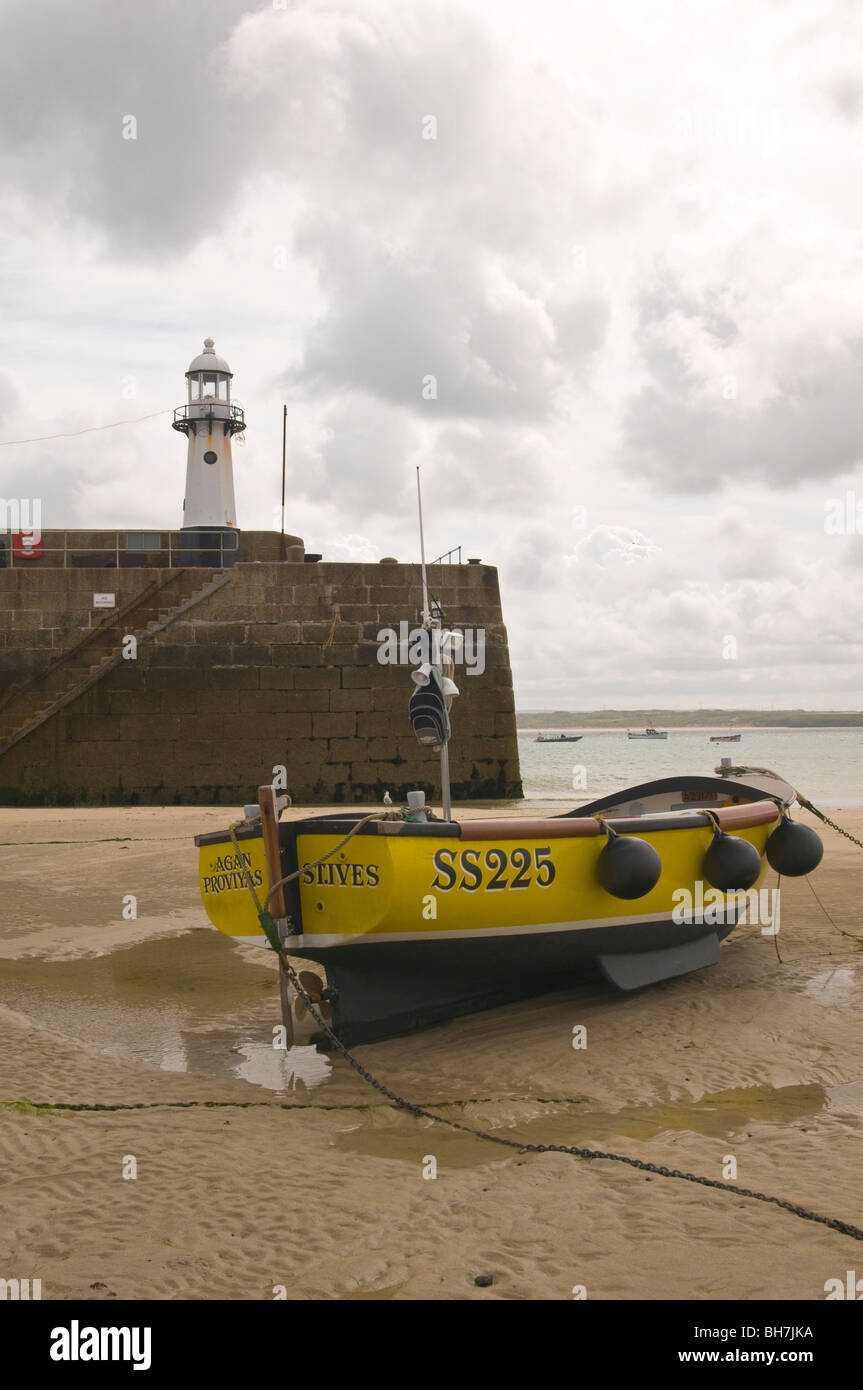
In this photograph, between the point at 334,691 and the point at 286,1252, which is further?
the point at 334,691

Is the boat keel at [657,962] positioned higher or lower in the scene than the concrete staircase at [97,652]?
lower

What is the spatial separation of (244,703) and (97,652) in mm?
2771

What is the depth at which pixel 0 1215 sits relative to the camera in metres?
3.88

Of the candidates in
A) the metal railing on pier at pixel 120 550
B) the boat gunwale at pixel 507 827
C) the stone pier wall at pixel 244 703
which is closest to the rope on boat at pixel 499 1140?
the boat gunwale at pixel 507 827

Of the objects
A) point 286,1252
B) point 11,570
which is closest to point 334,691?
point 11,570

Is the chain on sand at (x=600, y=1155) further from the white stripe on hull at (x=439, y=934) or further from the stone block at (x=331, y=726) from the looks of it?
the stone block at (x=331, y=726)

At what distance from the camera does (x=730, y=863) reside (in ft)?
23.2

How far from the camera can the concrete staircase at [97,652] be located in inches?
756

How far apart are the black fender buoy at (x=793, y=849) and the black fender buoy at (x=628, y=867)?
1693 millimetres

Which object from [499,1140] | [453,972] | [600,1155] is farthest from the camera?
[453,972]

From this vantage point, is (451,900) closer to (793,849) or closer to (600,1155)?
(600,1155)

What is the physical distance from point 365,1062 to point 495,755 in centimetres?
1444

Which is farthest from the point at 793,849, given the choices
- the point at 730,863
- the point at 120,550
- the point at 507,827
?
the point at 120,550
